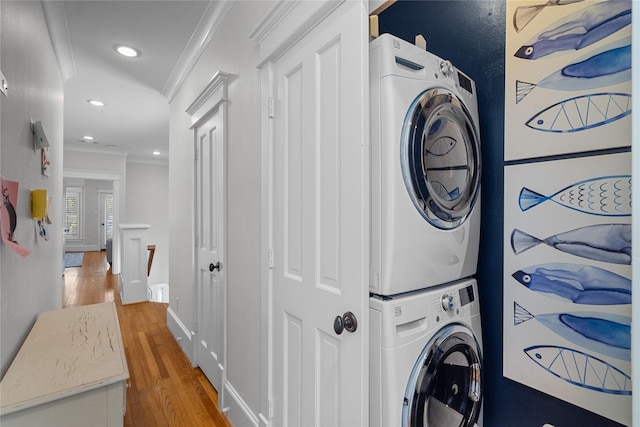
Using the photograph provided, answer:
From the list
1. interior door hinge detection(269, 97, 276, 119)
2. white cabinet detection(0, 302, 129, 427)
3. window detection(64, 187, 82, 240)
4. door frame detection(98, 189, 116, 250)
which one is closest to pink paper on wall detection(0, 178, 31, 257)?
white cabinet detection(0, 302, 129, 427)

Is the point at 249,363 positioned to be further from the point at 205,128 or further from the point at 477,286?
the point at 205,128

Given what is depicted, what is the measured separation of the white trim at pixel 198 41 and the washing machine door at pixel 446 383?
2.25 meters

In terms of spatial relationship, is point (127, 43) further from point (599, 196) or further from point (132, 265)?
point (599, 196)

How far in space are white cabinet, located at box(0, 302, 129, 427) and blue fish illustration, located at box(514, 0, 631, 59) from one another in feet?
6.53

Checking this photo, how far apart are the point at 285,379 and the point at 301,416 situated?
0.17 meters

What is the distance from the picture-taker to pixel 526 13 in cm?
121

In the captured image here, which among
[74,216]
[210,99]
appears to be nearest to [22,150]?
[210,99]

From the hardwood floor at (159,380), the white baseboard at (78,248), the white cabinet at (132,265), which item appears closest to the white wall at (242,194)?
the hardwood floor at (159,380)

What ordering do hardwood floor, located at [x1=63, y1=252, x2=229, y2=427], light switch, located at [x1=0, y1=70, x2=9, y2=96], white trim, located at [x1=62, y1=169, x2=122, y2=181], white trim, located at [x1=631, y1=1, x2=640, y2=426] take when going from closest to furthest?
white trim, located at [x1=631, y1=1, x2=640, y2=426] → light switch, located at [x1=0, y1=70, x2=9, y2=96] → hardwood floor, located at [x1=63, y1=252, x2=229, y2=427] → white trim, located at [x1=62, y1=169, x2=122, y2=181]

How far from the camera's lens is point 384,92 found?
1.02m

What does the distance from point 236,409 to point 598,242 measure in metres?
2.01

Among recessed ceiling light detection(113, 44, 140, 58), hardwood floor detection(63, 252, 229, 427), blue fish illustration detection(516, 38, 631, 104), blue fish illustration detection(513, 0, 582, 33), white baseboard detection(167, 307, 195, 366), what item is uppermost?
recessed ceiling light detection(113, 44, 140, 58)

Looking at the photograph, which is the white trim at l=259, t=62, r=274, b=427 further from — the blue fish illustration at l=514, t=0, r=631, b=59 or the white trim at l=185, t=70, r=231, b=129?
the blue fish illustration at l=514, t=0, r=631, b=59

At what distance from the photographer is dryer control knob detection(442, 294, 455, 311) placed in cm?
117
